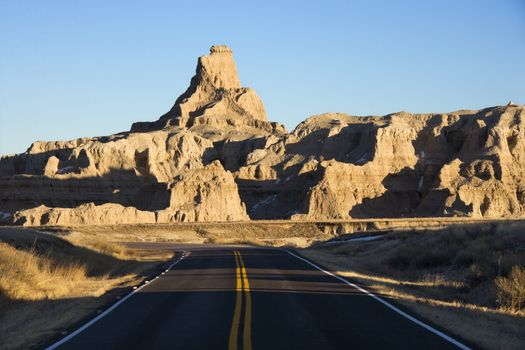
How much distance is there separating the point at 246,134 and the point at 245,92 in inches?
905

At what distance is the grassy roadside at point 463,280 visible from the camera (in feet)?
50.4

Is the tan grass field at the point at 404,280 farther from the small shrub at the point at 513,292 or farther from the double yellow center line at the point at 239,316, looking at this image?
the double yellow center line at the point at 239,316

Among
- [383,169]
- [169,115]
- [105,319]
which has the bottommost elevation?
[105,319]

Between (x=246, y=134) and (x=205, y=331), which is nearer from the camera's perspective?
(x=205, y=331)

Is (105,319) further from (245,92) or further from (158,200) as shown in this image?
(245,92)

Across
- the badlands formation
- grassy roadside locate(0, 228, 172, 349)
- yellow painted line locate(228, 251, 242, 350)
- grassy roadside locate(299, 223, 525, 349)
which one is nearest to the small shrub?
grassy roadside locate(299, 223, 525, 349)

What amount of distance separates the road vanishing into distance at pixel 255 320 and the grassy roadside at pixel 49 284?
0.85 m

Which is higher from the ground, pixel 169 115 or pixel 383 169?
pixel 169 115

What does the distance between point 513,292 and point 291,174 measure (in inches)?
4572

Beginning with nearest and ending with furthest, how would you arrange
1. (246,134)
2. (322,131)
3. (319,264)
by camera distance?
(319,264), (322,131), (246,134)

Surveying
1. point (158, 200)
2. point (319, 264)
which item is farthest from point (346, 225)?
point (319, 264)

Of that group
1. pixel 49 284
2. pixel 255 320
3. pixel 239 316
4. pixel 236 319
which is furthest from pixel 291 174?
pixel 255 320

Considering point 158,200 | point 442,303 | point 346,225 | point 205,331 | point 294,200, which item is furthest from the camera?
point 294,200

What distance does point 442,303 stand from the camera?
19000mm
